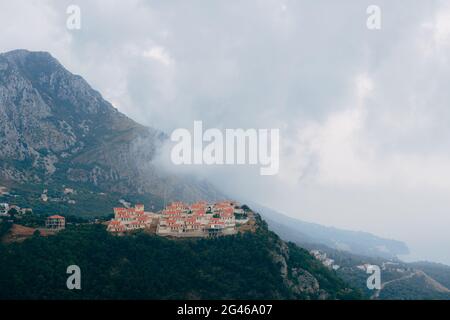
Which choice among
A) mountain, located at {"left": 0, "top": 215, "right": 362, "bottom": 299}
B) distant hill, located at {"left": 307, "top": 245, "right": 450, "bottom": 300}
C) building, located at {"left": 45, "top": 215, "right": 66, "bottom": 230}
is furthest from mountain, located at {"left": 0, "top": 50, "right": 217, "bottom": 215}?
distant hill, located at {"left": 307, "top": 245, "right": 450, "bottom": 300}

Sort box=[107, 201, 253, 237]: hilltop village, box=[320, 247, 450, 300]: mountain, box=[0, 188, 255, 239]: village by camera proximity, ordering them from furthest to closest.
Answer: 1. box=[320, 247, 450, 300]: mountain
2. box=[107, 201, 253, 237]: hilltop village
3. box=[0, 188, 255, 239]: village

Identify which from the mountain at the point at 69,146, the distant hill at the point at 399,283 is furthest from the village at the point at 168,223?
the mountain at the point at 69,146

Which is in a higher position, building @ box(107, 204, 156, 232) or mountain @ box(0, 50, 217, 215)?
mountain @ box(0, 50, 217, 215)

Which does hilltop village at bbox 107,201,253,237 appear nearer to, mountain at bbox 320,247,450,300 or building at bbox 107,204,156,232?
building at bbox 107,204,156,232

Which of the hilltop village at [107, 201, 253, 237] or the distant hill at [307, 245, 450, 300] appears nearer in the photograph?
the hilltop village at [107, 201, 253, 237]

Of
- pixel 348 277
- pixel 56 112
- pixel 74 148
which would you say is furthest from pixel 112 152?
pixel 348 277

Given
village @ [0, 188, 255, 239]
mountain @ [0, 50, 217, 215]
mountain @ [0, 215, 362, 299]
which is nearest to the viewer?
mountain @ [0, 215, 362, 299]
